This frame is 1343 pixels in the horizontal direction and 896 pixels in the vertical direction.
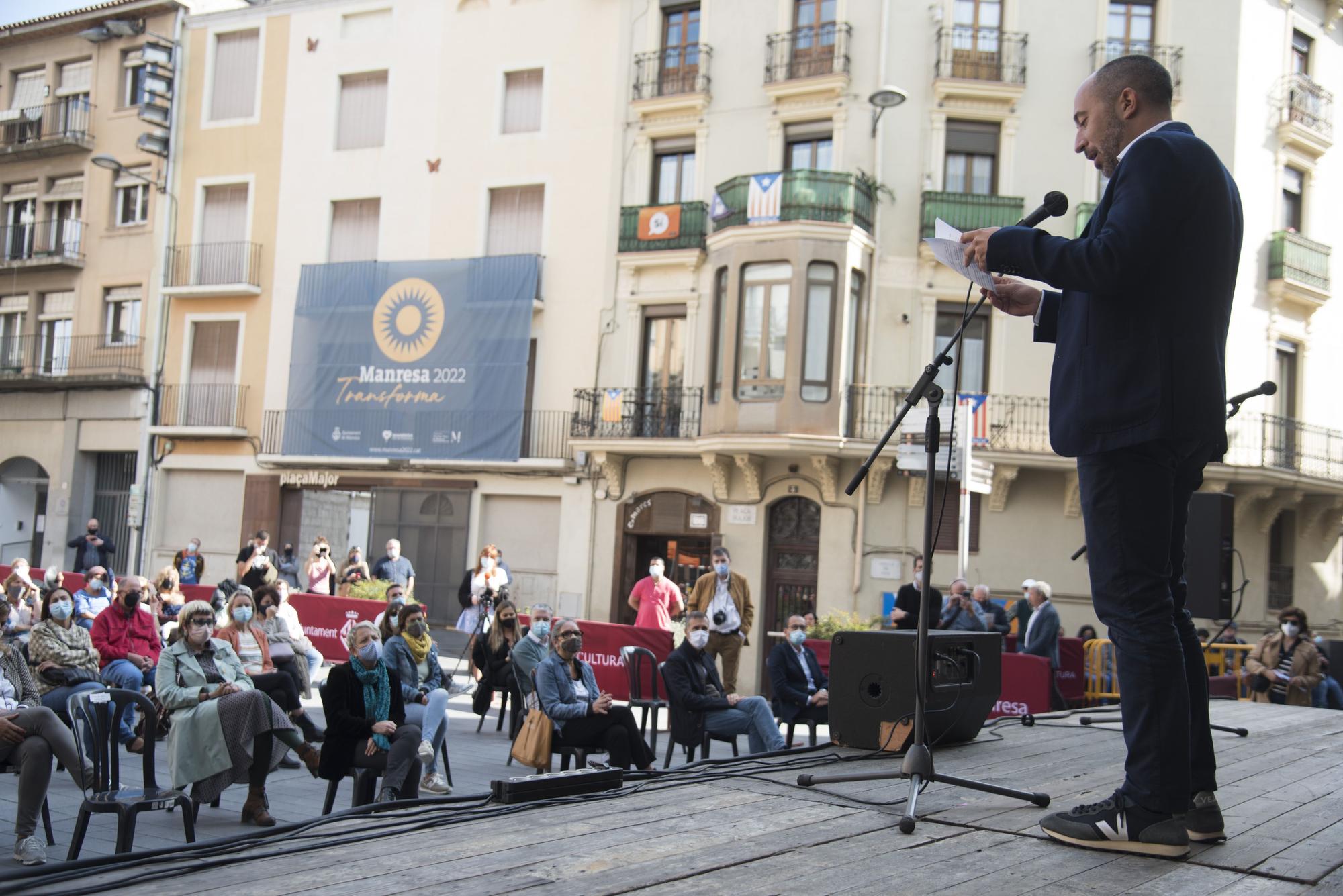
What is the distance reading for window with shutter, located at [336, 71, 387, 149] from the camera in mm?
26609

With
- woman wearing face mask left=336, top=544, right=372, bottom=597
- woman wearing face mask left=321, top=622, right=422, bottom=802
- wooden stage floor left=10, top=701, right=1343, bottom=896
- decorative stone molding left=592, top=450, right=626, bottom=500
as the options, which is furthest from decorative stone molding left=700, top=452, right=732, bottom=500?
wooden stage floor left=10, top=701, right=1343, bottom=896

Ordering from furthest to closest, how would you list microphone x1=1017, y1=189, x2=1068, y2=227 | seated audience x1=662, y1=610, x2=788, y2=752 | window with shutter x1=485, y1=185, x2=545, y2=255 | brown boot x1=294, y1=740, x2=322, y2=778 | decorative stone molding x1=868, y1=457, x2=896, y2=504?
1. window with shutter x1=485, y1=185, x2=545, y2=255
2. decorative stone molding x1=868, y1=457, x2=896, y2=504
3. seated audience x1=662, y1=610, x2=788, y2=752
4. brown boot x1=294, y1=740, x2=322, y2=778
5. microphone x1=1017, y1=189, x2=1068, y2=227

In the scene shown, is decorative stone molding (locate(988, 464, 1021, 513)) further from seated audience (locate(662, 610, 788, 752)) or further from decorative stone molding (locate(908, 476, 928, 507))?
seated audience (locate(662, 610, 788, 752))

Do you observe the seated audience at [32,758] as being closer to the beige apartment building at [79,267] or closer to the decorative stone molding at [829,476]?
the decorative stone molding at [829,476]

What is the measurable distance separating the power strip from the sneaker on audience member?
53.9 inches

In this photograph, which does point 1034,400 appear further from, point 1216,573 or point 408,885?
point 408,885

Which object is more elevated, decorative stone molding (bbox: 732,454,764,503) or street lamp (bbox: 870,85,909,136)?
street lamp (bbox: 870,85,909,136)

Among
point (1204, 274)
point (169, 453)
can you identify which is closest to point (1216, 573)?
point (1204, 274)

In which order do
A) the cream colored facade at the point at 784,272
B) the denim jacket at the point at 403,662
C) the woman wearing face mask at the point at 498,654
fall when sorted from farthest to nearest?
the cream colored facade at the point at 784,272, the woman wearing face mask at the point at 498,654, the denim jacket at the point at 403,662

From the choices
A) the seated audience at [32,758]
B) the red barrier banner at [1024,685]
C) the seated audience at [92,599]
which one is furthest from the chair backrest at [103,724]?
the red barrier banner at [1024,685]

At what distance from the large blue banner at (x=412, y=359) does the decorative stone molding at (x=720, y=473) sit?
4.29m

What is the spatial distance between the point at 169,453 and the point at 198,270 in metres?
4.36

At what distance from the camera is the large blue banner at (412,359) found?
24219 mm

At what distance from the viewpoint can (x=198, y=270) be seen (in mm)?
27828
